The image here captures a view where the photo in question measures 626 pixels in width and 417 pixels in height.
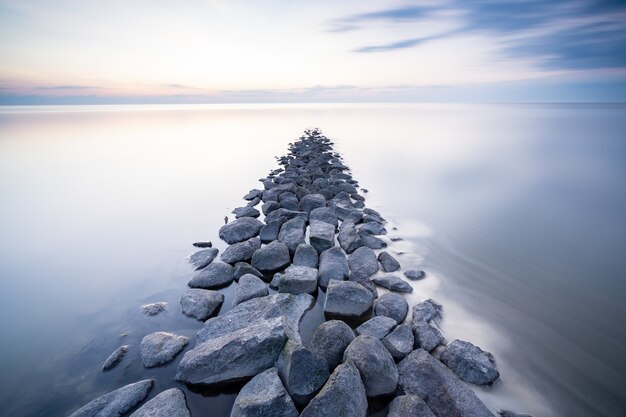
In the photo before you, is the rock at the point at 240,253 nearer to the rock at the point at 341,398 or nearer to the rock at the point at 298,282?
the rock at the point at 298,282

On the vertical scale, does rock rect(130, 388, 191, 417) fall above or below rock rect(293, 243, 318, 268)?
above

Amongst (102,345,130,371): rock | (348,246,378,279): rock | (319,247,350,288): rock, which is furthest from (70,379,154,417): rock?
(348,246,378,279): rock

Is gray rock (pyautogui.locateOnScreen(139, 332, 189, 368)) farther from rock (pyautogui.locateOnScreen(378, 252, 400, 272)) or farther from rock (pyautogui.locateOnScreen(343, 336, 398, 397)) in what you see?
rock (pyautogui.locateOnScreen(378, 252, 400, 272))

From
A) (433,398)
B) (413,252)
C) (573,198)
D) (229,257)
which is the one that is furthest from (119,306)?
(573,198)

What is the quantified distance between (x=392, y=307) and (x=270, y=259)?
9.04ft

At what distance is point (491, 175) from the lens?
52.9 feet

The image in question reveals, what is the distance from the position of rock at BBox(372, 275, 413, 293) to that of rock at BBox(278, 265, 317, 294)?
121 cm

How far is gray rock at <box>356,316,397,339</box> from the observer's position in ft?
14.5

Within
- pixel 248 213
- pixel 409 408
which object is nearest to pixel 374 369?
Answer: pixel 409 408

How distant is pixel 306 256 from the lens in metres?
6.61

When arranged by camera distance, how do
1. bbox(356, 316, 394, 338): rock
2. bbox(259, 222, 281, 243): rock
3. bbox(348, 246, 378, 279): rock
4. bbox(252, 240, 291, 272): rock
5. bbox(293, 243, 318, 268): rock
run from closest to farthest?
bbox(356, 316, 394, 338): rock
bbox(348, 246, 378, 279): rock
bbox(293, 243, 318, 268): rock
bbox(252, 240, 291, 272): rock
bbox(259, 222, 281, 243): rock

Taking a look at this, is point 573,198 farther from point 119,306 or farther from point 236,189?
point 119,306

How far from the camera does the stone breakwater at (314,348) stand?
341cm

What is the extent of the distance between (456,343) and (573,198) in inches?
467
